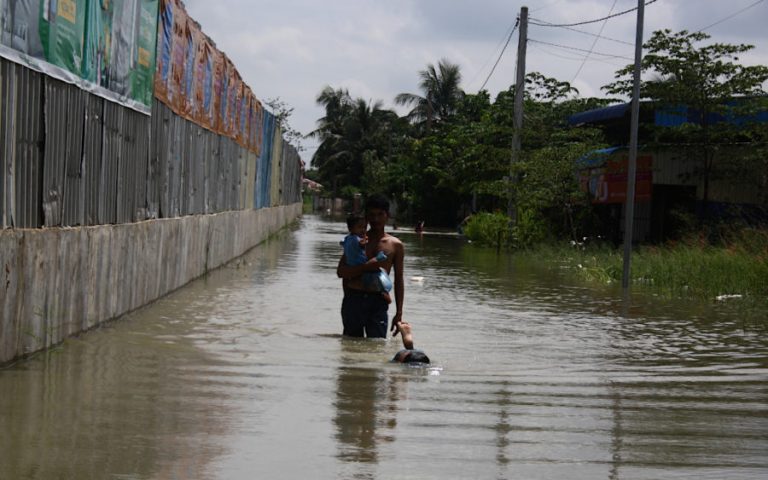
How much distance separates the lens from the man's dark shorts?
416 inches

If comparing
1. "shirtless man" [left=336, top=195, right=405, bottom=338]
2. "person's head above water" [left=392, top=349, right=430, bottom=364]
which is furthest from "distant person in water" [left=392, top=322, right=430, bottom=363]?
"shirtless man" [left=336, top=195, right=405, bottom=338]

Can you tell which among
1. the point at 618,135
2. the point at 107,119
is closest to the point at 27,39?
the point at 107,119

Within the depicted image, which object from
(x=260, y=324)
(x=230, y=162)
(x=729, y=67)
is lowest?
(x=260, y=324)

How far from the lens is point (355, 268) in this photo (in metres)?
10.2

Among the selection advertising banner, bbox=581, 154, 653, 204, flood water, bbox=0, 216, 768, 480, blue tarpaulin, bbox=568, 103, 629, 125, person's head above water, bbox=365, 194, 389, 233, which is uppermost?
blue tarpaulin, bbox=568, 103, 629, 125

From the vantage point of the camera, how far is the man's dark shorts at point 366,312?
10.6 metres

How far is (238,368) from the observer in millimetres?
9156

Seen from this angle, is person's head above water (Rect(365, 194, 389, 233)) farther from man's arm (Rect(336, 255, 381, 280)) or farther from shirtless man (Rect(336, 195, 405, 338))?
man's arm (Rect(336, 255, 381, 280))

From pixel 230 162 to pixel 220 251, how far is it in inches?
117

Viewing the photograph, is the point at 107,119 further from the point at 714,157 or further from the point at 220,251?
the point at 714,157

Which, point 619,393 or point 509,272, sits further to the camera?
point 509,272

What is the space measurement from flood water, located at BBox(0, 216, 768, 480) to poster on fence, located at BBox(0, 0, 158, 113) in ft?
7.54

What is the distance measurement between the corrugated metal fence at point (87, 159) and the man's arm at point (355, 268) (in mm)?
2392

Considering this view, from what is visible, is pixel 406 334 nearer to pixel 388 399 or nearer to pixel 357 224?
pixel 357 224
